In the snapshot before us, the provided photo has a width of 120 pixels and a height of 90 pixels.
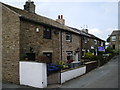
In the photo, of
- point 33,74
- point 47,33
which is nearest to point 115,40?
point 47,33

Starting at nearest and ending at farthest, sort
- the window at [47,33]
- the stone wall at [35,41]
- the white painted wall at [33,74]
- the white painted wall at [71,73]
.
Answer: the white painted wall at [33,74] → the white painted wall at [71,73] → the stone wall at [35,41] → the window at [47,33]

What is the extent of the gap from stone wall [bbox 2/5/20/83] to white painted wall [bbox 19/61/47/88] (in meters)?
0.65

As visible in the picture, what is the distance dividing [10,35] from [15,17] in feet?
5.08

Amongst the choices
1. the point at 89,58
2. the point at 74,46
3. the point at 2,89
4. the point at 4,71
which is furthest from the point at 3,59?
the point at 89,58

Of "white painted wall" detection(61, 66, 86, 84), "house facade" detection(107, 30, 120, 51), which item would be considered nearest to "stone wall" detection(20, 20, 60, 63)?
"white painted wall" detection(61, 66, 86, 84)

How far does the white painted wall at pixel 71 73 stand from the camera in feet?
35.4

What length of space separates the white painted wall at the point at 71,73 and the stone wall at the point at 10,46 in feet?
11.7

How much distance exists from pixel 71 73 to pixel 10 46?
5.61m

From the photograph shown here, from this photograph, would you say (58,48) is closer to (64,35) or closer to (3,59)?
(64,35)

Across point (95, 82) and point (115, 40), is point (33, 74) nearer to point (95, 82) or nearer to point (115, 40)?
point (95, 82)

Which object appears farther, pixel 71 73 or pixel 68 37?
pixel 68 37

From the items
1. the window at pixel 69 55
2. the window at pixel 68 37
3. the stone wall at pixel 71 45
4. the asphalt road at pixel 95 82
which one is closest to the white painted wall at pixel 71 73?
the asphalt road at pixel 95 82

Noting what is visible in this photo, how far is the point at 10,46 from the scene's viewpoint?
11.4 metres

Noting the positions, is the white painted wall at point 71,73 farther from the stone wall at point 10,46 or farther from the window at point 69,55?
the window at point 69,55
